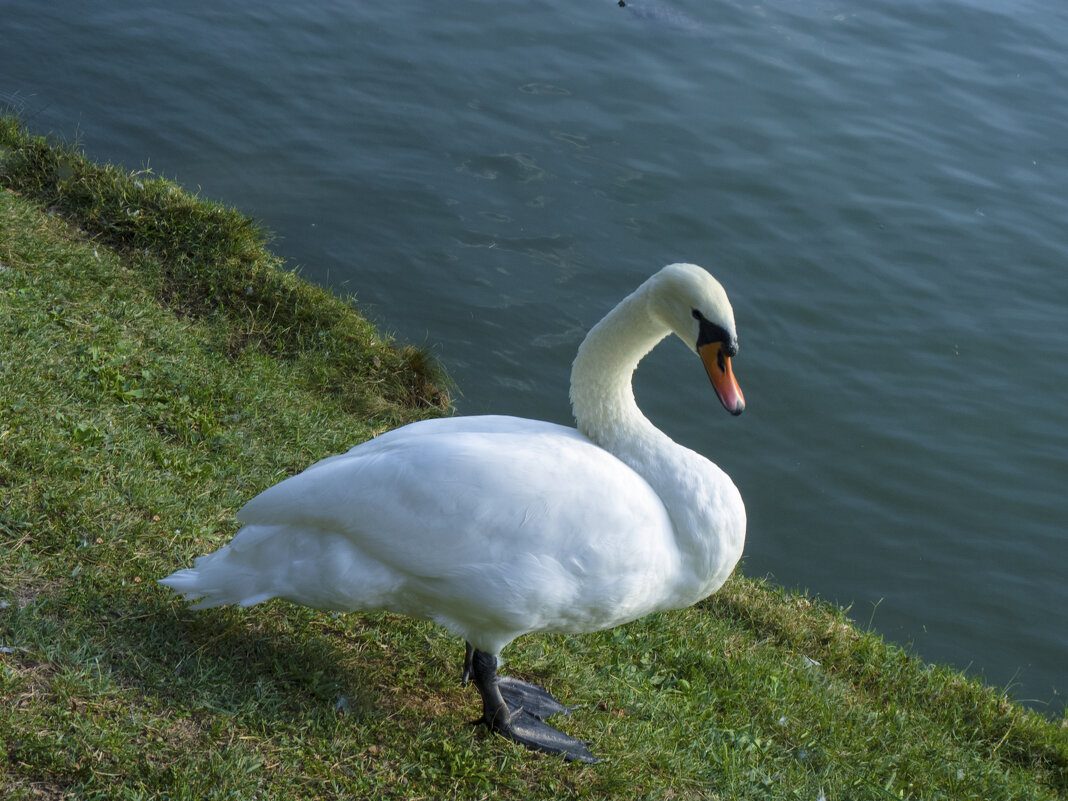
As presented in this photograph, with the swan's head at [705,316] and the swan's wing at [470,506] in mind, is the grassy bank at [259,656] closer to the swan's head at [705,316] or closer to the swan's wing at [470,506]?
the swan's wing at [470,506]

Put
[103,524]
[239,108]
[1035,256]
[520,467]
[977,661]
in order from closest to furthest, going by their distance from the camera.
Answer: [520,467] → [103,524] → [977,661] → [1035,256] → [239,108]

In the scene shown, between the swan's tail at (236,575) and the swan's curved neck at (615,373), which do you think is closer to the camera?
the swan's tail at (236,575)

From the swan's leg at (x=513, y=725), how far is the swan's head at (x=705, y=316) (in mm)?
1135

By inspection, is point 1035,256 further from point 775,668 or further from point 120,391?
point 120,391

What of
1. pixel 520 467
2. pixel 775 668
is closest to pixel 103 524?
pixel 520 467

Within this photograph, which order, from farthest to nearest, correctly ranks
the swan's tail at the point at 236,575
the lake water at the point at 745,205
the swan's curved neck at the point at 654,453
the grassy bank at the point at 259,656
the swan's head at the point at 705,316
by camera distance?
the lake water at the point at 745,205 < the swan's head at the point at 705,316 < the swan's curved neck at the point at 654,453 < the swan's tail at the point at 236,575 < the grassy bank at the point at 259,656

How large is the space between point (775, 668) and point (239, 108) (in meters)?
7.40

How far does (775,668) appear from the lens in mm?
4309

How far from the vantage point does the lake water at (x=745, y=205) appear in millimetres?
6629

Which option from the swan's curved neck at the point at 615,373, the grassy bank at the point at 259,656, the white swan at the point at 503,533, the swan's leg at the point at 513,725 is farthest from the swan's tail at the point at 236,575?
the swan's curved neck at the point at 615,373

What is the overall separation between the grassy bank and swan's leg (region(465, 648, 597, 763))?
0.17ft

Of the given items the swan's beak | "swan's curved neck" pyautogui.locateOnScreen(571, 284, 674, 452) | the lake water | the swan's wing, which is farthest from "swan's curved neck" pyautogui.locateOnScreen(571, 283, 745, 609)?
the lake water

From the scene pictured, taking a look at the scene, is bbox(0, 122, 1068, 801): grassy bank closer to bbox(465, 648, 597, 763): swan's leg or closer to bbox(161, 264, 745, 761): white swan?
bbox(465, 648, 597, 763): swan's leg

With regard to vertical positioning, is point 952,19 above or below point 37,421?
above
